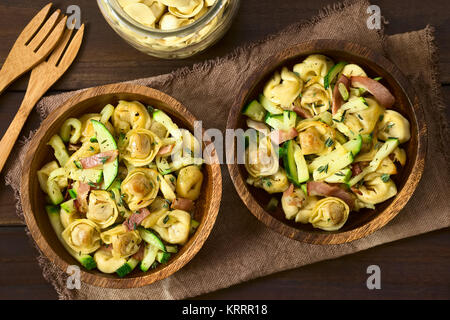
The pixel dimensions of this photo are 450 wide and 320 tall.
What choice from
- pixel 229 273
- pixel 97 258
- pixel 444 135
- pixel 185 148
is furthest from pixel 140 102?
pixel 444 135

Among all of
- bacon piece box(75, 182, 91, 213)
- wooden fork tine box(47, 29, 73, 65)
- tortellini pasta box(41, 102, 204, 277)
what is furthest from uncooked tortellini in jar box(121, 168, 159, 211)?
wooden fork tine box(47, 29, 73, 65)

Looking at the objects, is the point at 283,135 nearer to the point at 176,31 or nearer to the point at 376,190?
the point at 376,190

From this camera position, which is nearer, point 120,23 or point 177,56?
point 120,23

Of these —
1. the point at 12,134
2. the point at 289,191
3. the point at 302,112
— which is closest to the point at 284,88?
the point at 302,112

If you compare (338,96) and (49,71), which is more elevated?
(49,71)

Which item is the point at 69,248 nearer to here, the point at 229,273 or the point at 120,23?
the point at 229,273

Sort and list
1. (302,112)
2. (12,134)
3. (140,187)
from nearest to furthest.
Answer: (140,187), (302,112), (12,134)
